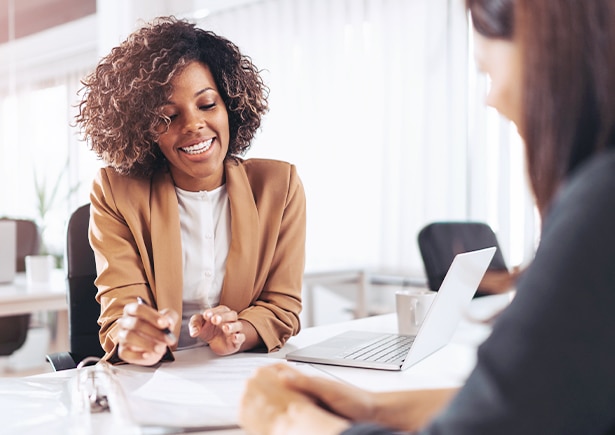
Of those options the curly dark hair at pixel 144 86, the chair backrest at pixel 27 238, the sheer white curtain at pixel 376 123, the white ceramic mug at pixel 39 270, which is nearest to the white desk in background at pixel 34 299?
the white ceramic mug at pixel 39 270

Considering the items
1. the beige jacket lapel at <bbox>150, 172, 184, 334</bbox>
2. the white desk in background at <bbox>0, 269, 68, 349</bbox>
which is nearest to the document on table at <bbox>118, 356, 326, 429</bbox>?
the beige jacket lapel at <bbox>150, 172, 184, 334</bbox>

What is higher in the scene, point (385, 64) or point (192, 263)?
point (385, 64)

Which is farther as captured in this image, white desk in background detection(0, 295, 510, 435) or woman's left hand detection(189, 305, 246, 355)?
woman's left hand detection(189, 305, 246, 355)

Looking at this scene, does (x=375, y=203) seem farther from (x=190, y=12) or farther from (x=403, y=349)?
(x=403, y=349)

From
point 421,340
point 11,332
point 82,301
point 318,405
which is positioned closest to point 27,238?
point 11,332

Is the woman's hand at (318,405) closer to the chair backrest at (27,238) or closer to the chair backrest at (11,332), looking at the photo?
the chair backrest at (11,332)

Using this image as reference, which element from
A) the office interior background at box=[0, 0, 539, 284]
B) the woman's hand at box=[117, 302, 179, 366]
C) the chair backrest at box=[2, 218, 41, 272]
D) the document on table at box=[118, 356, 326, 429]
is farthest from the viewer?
the chair backrest at box=[2, 218, 41, 272]

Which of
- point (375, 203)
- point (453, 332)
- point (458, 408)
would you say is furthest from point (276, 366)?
point (375, 203)

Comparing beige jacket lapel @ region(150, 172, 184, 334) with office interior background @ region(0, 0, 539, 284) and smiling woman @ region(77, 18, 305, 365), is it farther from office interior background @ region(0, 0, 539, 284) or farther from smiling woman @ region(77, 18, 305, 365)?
office interior background @ region(0, 0, 539, 284)

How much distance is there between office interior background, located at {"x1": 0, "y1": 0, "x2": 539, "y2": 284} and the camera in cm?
356

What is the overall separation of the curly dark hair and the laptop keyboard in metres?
0.65

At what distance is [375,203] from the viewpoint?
4.06 m

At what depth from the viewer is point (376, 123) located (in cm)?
401

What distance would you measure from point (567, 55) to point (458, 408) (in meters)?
0.31
